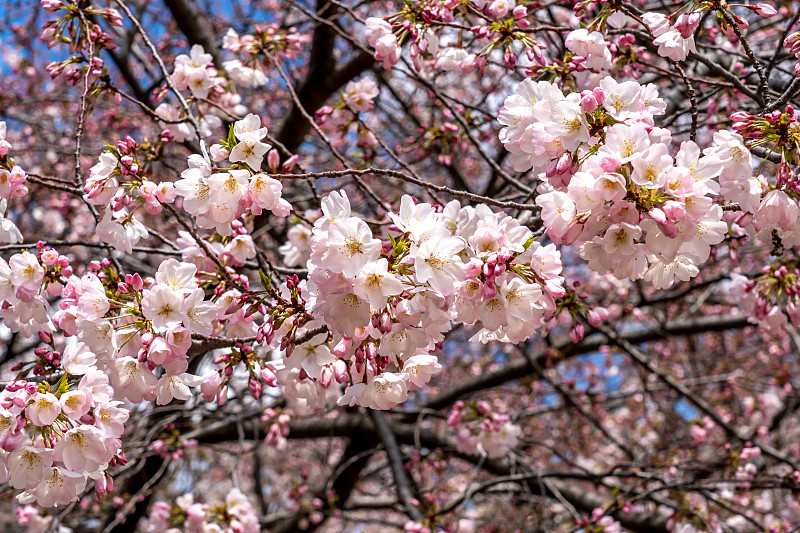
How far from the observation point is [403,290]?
4.55ft

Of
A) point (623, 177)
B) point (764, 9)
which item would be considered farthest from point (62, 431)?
point (764, 9)

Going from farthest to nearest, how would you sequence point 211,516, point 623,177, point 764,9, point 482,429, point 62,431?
point 482,429, point 211,516, point 764,9, point 62,431, point 623,177

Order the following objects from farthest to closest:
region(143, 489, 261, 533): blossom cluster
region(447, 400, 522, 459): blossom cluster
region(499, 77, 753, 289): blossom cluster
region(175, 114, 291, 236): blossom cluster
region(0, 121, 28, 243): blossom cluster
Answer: region(447, 400, 522, 459): blossom cluster, region(143, 489, 261, 533): blossom cluster, region(0, 121, 28, 243): blossom cluster, region(175, 114, 291, 236): blossom cluster, region(499, 77, 753, 289): blossom cluster

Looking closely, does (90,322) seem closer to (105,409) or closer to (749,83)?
(105,409)

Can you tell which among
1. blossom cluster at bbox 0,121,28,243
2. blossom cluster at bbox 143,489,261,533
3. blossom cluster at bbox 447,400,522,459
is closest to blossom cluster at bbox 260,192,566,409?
blossom cluster at bbox 0,121,28,243

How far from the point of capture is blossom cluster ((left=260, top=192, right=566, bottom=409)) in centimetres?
136

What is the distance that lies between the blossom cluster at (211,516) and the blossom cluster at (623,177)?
7.09ft

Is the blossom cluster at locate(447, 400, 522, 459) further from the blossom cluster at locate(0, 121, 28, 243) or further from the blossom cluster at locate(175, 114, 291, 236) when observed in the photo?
the blossom cluster at locate(0, 121, 28, 243)

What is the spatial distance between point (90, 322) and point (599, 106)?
1.46 meters

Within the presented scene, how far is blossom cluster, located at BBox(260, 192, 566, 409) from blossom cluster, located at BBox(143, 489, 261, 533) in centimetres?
156

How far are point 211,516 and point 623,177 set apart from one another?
256 centimetres

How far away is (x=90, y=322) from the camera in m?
1.60

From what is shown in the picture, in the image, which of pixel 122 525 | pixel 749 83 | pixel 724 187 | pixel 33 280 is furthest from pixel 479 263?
pixel 122 525

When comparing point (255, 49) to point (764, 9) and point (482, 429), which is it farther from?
point (482, 429)
